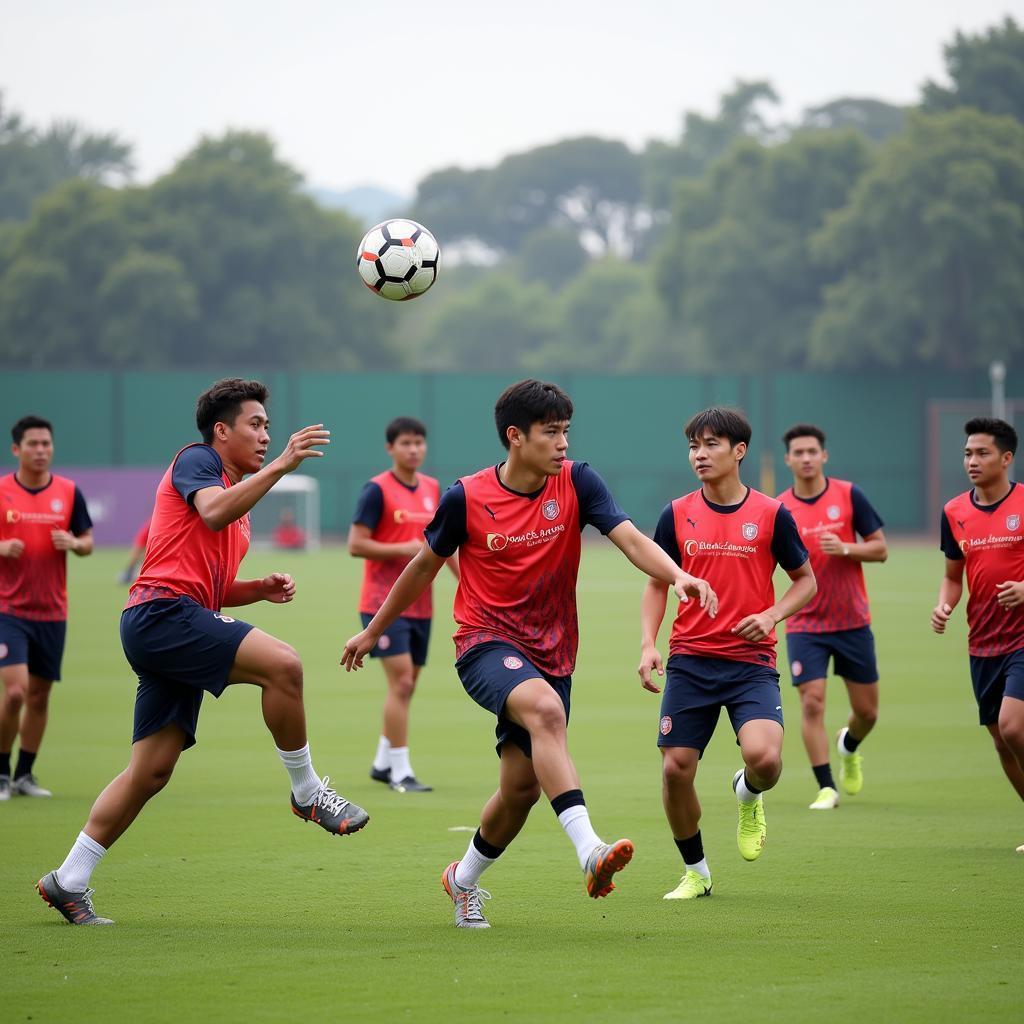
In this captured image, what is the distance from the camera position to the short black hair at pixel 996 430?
29.8 feet

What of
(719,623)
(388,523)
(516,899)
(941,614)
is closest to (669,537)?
(719,623)

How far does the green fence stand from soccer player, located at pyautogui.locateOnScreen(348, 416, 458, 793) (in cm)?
4081

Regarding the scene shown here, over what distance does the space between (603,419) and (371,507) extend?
144 ft

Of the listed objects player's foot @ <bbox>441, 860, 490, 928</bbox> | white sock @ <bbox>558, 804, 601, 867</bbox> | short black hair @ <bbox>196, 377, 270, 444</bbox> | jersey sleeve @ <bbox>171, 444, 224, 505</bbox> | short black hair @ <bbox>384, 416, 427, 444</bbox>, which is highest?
short black hair @ <bbox>196, 377, 270, 444</bbox>

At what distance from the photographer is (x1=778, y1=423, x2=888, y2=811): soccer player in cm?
1077

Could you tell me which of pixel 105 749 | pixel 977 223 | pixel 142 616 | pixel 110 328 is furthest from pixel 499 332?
pixel 142 616

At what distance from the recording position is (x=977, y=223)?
2142 inches

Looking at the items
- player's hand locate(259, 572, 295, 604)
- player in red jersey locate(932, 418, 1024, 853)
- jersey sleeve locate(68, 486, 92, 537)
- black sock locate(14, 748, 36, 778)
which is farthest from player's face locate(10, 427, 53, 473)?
player in red jersey locate(932, 418, 1024, 853)

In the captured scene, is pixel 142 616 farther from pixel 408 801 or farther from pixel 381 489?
pixel 381 489

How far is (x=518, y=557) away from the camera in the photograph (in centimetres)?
713

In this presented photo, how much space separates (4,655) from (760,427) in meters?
47.0

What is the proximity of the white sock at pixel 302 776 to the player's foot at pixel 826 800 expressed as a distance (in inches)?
171

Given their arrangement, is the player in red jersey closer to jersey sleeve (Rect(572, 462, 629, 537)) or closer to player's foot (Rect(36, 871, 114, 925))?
jersey sleeve (Rect(572, 462, 629, 537))

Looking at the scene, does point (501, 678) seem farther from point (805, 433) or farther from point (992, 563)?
point (805, 433)
